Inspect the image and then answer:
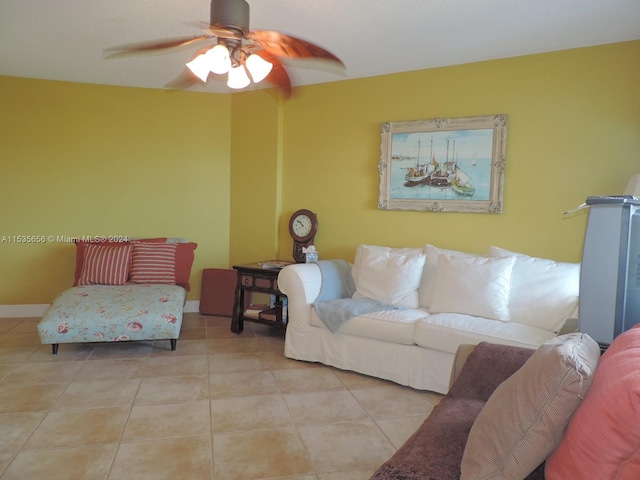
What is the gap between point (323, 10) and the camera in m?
2.66

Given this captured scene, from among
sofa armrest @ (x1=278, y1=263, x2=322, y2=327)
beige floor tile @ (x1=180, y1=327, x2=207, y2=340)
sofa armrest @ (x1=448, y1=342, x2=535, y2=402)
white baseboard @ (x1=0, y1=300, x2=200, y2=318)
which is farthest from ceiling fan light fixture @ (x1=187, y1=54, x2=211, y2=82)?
white baseboard @ (x1=0, y1=300, x2=200, y2=318)

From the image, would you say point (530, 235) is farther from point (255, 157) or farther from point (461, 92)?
point (255, 157)

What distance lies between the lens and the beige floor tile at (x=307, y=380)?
2.87 meters

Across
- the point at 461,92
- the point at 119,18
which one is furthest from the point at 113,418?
the point at 461,92

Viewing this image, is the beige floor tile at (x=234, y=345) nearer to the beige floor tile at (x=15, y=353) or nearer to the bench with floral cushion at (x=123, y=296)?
the bench with floral cushion at (x=123, y=296)

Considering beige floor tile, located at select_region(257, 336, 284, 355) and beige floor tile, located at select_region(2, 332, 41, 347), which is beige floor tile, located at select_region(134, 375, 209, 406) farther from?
beige floor tile, located at select_region(2, 332, 41, 347)

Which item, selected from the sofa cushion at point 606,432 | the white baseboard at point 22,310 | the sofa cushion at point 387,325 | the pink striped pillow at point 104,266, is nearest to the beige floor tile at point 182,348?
the pink striped pillow at point 104,266

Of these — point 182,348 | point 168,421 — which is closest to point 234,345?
point 182,348

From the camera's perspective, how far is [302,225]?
4.16 meters

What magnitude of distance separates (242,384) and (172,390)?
0.43m

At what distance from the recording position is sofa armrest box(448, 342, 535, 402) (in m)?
1.64

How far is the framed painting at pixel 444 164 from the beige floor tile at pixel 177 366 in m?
1.96

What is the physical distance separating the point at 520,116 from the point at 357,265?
5.51ft

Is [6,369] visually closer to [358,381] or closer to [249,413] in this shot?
A: [249,413]
